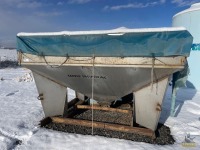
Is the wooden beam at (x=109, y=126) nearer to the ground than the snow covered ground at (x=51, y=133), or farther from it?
farther from it

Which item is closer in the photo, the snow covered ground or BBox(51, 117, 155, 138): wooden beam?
the snow covered ground

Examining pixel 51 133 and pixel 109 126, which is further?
pixel 109 126

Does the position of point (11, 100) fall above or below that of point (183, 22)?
below

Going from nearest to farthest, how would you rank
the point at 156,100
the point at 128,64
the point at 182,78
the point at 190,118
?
the point at 128,64 < the point at 156,100 < the point at 182,78 < the point at 190,118

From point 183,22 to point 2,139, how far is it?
1075 centimetres

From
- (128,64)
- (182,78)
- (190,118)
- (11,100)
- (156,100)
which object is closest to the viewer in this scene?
(128,64)

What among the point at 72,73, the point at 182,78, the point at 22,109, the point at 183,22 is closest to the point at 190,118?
the point at 182,78

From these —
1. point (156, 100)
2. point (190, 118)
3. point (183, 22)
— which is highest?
point (183, 22)

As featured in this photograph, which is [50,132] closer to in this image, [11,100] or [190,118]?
[11,100]

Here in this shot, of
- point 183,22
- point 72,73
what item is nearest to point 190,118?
point 72,73

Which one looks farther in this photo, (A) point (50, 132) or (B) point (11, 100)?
(B) point (11, 100)

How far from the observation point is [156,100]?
4828mm

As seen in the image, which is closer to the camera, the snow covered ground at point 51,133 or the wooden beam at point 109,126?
the snow covered ground at point 51,133

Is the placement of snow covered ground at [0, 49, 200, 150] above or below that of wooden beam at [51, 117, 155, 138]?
below
